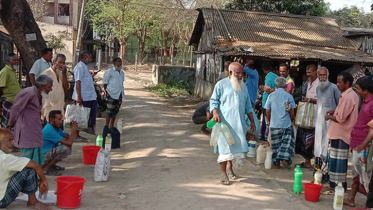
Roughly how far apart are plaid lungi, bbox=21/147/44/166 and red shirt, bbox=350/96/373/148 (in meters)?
4.28

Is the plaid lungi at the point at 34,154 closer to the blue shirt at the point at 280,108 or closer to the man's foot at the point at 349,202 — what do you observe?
the blue shirt at the point at 280,108

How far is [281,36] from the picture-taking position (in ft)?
56.0

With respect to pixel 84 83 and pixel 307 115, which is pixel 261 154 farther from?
pixel 84 83

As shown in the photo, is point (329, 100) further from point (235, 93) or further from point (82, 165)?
point (82, 165)

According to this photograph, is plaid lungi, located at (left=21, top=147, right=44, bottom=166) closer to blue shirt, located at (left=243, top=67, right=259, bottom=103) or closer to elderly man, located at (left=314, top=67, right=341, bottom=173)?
elderly man, located at (left=314, top=67, right=341, bottom=173)

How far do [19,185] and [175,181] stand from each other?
2454mm

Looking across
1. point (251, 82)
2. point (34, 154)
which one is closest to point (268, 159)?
point (251, 82)

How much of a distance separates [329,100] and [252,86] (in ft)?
10.8

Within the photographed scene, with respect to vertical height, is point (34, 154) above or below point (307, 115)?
below

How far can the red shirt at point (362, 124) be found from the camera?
17.2 ft

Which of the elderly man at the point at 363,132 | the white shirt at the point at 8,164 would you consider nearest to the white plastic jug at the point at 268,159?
the elderly man at the point at 363,132

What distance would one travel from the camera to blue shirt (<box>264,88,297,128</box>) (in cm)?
725

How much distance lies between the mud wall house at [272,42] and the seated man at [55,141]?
8.60 meters

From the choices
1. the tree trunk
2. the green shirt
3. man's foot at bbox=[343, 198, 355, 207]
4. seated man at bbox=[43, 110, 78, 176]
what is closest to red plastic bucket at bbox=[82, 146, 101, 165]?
seated man at bbox=[43, 110, 78, 176]
